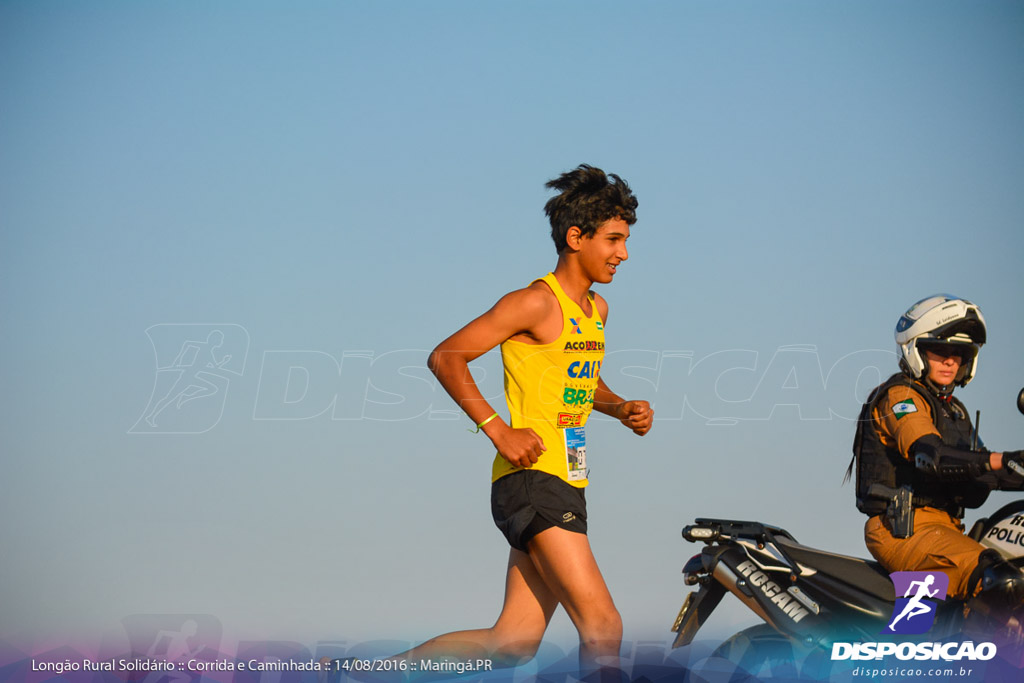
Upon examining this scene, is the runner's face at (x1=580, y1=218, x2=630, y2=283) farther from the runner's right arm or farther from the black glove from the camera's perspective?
the black glove

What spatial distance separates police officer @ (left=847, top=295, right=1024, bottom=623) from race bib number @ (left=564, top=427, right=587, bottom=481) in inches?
56.1

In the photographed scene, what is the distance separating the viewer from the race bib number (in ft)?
17.4

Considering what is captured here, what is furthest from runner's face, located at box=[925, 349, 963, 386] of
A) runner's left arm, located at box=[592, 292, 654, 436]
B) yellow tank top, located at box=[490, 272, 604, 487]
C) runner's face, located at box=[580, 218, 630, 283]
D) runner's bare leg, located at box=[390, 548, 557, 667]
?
runner's bare leg, located at box=[390, 548, 557, 667]

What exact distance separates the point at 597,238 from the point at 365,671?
8.20ft

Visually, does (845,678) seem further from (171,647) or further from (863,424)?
(171,647)

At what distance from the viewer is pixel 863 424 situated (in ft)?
18.5

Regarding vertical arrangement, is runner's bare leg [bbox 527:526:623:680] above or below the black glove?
below

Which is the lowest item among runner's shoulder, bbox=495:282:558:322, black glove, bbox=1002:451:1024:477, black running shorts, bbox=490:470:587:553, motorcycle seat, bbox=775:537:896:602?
motorcycle seat, bbox=775:537:896:602

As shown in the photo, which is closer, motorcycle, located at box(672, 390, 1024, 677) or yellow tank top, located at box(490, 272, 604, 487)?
motorcycle, located at box(672, 390, 1024, 677)

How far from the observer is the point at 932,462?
5.15 m

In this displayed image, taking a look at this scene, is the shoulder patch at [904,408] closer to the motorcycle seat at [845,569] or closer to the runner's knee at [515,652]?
the motorcycle seat at [845,569]

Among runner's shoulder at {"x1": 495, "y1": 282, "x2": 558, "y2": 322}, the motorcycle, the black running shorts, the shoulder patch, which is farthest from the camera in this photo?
the shoulder patch

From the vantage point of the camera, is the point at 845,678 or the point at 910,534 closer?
the point at 845,678

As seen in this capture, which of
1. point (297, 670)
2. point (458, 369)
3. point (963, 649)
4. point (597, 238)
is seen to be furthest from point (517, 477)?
point (963, 649)
